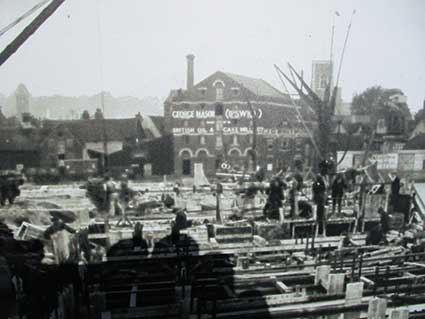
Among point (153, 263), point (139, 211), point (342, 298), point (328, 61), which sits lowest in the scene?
point (342, 298)

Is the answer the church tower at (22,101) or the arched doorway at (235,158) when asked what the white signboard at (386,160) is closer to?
the arched doorway at (235,158)

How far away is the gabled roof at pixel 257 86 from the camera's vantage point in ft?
8.82

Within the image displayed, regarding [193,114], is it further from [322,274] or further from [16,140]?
[322,274]

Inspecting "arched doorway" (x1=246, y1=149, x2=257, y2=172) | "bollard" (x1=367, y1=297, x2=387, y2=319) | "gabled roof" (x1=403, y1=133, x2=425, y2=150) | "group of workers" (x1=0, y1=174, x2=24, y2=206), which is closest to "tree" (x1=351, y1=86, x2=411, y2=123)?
"gabled roof" (x1=403, y1=133, x2=425, y2=150)

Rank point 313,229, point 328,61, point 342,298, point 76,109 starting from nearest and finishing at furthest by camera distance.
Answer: point 76,109, point 328,61, point 342,298, point 313,229

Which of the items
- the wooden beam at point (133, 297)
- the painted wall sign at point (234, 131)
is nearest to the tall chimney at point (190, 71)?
the painted wall sign at point (234, 131)

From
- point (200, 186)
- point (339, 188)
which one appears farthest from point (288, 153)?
point (200, 186)

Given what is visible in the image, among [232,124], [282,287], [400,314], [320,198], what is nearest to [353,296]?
[400,314]

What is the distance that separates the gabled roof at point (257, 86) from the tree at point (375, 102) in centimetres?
77

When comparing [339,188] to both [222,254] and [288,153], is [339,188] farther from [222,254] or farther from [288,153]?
[222,254]

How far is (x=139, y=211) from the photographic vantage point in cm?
294

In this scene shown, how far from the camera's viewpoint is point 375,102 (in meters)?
3.01

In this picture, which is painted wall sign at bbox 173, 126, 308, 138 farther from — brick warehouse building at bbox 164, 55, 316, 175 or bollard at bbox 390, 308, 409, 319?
bollard at bbox 390, 308, 409, 319

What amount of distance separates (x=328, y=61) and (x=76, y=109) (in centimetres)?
237
